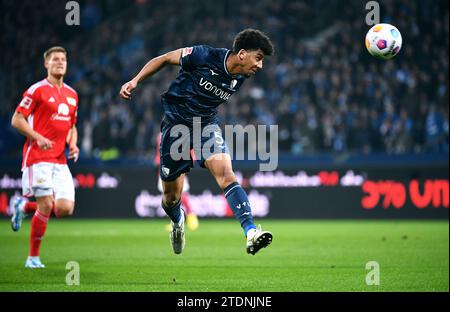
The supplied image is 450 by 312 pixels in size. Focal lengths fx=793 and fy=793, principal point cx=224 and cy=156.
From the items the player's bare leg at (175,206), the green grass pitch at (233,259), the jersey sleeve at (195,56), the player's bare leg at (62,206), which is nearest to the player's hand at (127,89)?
the jersey sleeve at (195,56)

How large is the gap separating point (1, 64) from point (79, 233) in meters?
9.64

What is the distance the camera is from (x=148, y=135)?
20.0 metres

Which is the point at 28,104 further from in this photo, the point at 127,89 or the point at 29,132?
the point at 127,89

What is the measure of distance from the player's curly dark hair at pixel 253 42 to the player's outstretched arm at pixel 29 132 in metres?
2.44

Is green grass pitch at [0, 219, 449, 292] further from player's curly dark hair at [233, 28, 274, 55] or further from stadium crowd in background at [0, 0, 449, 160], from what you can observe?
stadium crowd in background at [0, 0, 449, 160]

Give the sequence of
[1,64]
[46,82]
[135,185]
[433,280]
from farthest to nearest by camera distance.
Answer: [1,64]
[135,185]
[46,82]
[433,280]

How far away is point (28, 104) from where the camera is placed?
901cm

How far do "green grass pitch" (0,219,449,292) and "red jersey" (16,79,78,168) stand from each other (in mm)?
1309

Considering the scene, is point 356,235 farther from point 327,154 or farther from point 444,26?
point 444,26

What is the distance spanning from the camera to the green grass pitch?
7.73m

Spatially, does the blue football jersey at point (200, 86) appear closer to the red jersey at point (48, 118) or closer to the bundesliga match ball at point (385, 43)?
the red jersey at point (48, 118)

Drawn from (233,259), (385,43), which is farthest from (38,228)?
(385,43)

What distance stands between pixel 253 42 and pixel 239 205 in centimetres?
157
